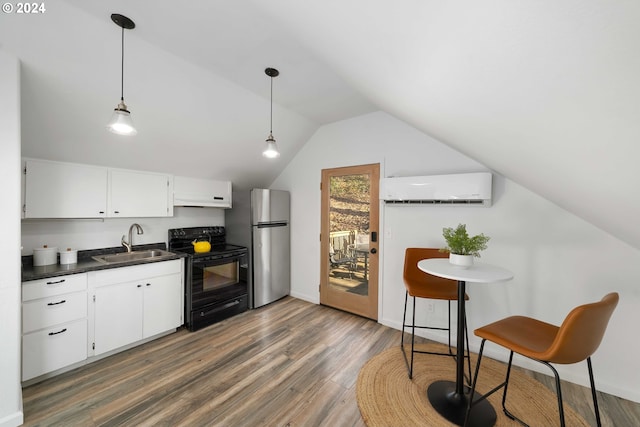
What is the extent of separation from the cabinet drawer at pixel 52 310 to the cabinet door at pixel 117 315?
126mm

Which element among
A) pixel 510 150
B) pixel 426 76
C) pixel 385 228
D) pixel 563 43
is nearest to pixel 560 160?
pixel 510 150

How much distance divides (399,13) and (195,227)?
3928 mm

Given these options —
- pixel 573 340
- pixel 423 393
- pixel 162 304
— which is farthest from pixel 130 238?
pixel 573 340

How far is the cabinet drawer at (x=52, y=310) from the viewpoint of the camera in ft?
6.68

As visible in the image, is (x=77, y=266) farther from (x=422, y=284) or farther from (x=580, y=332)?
(x=580, y=332)

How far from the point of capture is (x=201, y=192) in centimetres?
365

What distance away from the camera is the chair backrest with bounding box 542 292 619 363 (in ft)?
4.21

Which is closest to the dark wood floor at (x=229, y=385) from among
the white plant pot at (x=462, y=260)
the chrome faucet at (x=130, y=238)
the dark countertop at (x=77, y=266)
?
the dark countertop at (x=77, y=266)

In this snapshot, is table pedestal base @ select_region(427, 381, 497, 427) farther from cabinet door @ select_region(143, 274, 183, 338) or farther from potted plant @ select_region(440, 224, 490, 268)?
cabinet door @ select_region(143, 274, 183, 338)

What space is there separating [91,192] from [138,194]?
0.43 m

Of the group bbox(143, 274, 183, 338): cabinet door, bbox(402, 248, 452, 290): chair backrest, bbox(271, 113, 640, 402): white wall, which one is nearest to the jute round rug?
bbox(271, 113, 640, 402): white wall

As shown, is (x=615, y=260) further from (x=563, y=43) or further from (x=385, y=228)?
(x=563, y=43)

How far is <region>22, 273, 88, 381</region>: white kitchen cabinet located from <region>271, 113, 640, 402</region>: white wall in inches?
122

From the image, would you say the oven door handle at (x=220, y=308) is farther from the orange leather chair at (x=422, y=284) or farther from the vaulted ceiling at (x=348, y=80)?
the orange leather chair at (x=422, y=284)
